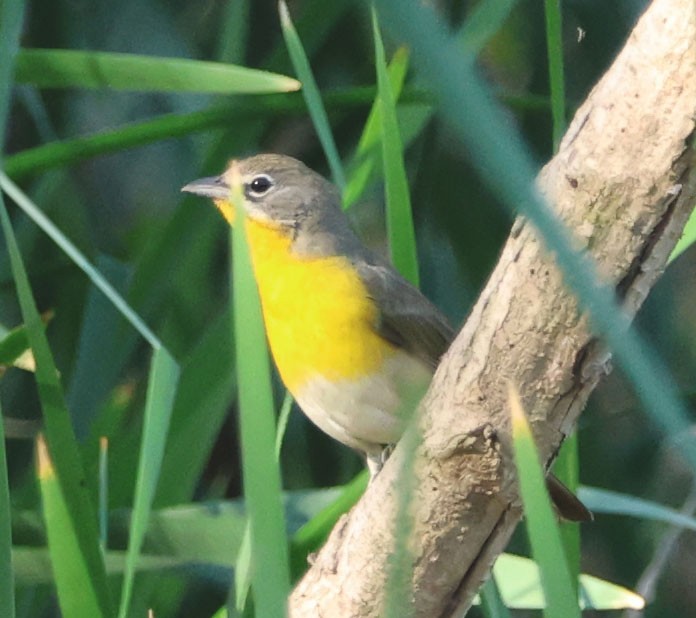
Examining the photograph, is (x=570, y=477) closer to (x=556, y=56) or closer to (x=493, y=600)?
(x=493, y=600)

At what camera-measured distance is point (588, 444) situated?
223 centimetres

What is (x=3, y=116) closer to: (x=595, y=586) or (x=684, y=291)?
(x=595, y=586)

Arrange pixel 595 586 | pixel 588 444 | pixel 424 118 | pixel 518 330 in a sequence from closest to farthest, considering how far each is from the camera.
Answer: pixel 518 330
pixel 595 586
pixel 424 118
pixel 588 444

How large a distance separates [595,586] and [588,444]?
88 cm

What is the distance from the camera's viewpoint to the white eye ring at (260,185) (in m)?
1.83

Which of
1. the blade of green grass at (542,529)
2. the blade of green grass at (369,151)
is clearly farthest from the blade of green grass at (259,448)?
the blade of green grass at (369,151)

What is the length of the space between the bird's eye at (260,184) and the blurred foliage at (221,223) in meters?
0.08

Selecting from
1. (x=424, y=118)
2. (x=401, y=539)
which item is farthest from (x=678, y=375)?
(x=401, y=539)

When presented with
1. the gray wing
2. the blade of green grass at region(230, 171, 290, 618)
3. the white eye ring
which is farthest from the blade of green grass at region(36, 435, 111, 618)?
the white eye ring

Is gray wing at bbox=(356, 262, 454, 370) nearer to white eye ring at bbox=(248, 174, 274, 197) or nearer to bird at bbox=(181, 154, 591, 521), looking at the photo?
bird at bbox=(181, 154, 591, 521)

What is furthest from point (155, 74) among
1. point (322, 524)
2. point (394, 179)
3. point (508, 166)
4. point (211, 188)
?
point (508, 166)

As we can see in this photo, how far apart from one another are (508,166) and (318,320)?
3.84 ft

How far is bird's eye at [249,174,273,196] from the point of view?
72.2 inches

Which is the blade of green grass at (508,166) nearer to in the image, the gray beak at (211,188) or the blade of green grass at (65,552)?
the blade of green grass at (65,552)
